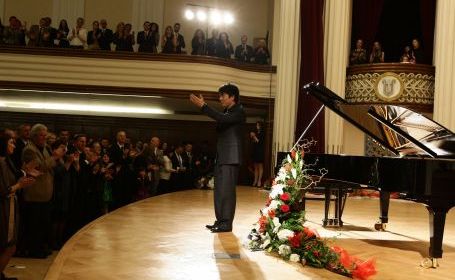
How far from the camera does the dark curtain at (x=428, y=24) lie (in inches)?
469

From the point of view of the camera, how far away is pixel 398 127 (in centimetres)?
471

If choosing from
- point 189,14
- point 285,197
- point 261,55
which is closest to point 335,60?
point 261,55

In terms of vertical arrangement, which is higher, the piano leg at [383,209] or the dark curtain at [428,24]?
the dark curtain at [428,24]

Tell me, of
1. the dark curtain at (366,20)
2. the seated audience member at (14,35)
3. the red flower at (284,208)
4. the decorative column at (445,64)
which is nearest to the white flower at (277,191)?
the red flower at (284,208)

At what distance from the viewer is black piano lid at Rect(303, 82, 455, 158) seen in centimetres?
467

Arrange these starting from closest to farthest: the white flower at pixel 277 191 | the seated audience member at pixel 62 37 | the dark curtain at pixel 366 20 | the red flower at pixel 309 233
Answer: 1. the red flower at pixel 309 233
2. the white flower at pixel 277 191
3. the seated audience member at pixel 62 37
4. the dark curtain at pixel 366 20

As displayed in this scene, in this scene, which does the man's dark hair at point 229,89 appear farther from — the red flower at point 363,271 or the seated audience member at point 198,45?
the seated audience member at point 198,45

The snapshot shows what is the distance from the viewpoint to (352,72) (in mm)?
10984

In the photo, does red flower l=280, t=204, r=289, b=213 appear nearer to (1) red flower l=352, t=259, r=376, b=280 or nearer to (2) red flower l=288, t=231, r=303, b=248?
(2) red flower l=288, t=231, r=303, b=248

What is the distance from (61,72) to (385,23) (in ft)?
23.7

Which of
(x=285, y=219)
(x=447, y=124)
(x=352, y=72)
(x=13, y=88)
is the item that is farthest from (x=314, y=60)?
(x=285, y=219)

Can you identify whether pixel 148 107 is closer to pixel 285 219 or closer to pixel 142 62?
pixel 142 62

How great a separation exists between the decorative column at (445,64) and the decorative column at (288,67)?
8.41ft

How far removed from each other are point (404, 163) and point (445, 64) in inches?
256
